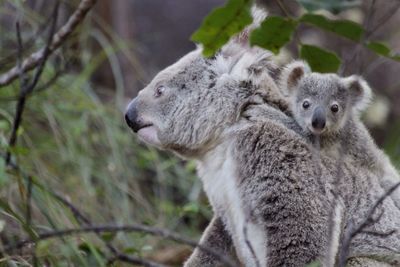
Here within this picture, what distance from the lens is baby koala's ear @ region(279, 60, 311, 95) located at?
4.11m

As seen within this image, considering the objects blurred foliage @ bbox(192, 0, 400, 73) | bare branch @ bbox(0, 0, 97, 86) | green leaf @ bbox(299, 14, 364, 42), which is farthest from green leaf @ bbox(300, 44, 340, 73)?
bare branch @ bbox(0, 0, 97, 86)

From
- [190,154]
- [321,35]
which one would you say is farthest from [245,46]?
[321,35]

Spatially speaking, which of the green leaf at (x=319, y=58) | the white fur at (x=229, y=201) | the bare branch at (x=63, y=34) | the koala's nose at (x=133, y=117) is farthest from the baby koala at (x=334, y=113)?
the green leaf at (x=319, y=58)

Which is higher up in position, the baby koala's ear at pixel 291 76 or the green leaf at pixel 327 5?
the green leaf at pixel 327 5

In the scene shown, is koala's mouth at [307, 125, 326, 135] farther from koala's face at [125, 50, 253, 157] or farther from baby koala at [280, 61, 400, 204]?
koala's face at [125, 50, 253, 157]

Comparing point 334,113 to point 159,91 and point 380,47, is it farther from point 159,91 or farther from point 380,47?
point 380,47

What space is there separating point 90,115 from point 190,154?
281cm

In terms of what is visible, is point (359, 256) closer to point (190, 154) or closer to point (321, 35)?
point (190, 154)

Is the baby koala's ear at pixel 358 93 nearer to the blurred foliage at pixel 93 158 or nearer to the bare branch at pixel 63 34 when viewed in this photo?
the bare branch at pixel 63 34

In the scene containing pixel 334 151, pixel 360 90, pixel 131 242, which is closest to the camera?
pixel 334 151

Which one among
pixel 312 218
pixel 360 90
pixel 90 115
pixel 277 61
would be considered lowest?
pixel 312 218

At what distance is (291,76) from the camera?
4.14 metres

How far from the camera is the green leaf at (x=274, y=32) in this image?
96.1 inches

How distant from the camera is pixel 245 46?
4.16 metres
